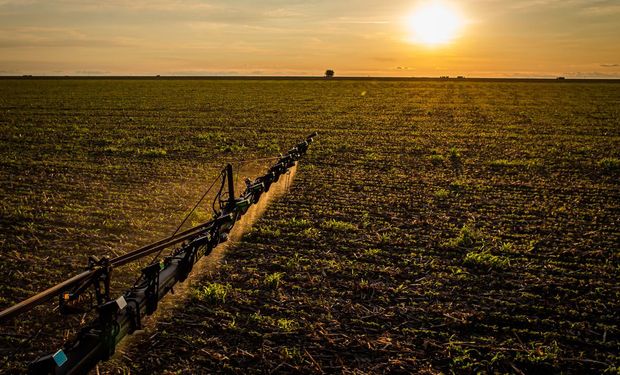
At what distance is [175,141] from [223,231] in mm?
12824

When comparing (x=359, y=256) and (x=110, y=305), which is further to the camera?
(x=359, y=256)

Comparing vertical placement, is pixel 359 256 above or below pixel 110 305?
below

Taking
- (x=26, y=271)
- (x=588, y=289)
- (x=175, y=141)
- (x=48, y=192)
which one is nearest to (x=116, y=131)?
(x=175, y=141)

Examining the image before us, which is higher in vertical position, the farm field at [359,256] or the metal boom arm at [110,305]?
the metal boom arm at [110,305]

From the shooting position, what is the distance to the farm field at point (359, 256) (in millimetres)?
4613

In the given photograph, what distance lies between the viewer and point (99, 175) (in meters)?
11.6

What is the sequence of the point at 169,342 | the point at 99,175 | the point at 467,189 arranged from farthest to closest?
Answer: the point at 99,175, the point at 467,189, the point at 169,342

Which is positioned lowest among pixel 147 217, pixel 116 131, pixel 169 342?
pixel 169 342

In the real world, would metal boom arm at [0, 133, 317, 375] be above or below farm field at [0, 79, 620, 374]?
above

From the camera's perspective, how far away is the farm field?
4613mm

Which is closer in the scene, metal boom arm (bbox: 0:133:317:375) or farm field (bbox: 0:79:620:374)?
metal boom arm (bbox: 0:133:317:375)

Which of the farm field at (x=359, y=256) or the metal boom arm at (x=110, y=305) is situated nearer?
the metal boom arm at (x=110, y=305)

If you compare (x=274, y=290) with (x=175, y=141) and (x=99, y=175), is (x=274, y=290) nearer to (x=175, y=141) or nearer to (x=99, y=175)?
(x=99, y=175)

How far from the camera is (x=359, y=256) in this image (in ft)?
22.5
